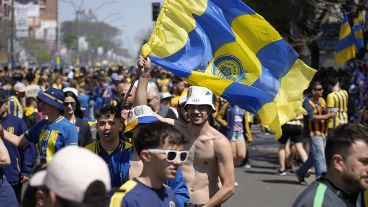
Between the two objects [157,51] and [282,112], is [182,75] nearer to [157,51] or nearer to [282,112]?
[157,51]

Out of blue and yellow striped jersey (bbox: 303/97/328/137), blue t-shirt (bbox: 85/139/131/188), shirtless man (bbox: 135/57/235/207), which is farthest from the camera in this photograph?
blue and yellow striped jersey (bbox: 303/97/328/137)

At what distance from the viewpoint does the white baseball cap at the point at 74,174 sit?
290 centimetres

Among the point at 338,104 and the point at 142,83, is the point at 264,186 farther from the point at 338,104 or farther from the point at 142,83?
the point at 142,83

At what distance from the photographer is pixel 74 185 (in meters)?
2.90

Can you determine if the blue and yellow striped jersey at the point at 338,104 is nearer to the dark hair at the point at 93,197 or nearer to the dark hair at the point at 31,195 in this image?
the dark hair at the point at 31,195

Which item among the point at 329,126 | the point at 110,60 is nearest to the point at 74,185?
the point at 329,126

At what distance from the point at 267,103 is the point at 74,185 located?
4569 mm

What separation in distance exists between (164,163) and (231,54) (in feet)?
10.9

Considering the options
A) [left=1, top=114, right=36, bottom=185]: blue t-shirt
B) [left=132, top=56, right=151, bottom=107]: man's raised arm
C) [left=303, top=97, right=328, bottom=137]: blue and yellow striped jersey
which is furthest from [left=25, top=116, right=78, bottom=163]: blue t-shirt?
[left=303, top=97, right=328, bottom=137]: blue and yellow striped jersey

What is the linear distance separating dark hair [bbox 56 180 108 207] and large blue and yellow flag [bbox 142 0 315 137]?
4.40m

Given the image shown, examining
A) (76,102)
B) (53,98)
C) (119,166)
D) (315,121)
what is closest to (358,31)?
(315,121)

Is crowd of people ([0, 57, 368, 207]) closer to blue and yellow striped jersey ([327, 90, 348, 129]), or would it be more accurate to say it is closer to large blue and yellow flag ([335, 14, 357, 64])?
blue and yellow striped jersey ([327, 90, 348, 129])

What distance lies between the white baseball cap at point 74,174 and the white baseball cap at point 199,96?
12.4 feet

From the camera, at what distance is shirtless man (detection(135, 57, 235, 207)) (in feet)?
22.0
